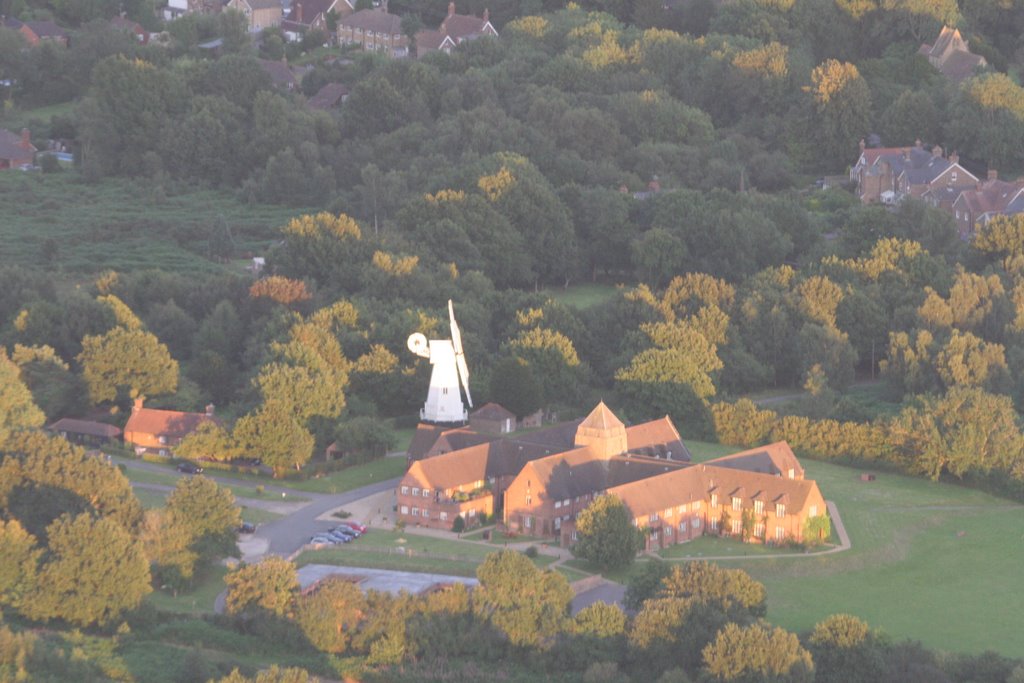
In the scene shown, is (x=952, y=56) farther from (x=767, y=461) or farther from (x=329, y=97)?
(x=767, y=461)

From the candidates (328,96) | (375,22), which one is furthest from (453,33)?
(328,96)

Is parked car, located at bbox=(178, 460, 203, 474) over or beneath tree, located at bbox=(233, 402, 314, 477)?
beneath

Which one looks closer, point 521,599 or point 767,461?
point 521,599

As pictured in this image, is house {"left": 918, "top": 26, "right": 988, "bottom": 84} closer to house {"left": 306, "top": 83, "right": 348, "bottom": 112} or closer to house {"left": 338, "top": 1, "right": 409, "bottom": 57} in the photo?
house {"left": 338, "top": 1, "right": 409, "bottom": 57}

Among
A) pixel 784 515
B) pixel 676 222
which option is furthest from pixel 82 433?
pixel 676 222

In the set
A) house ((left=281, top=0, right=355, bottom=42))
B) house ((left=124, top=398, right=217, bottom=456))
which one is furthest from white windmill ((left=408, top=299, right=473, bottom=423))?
house ((left=281, top=0, right=355, bottom=42))

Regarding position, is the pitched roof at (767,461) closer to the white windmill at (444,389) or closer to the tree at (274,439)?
the white windmill at (444,389)

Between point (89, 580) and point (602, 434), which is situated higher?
point (602, 434)
